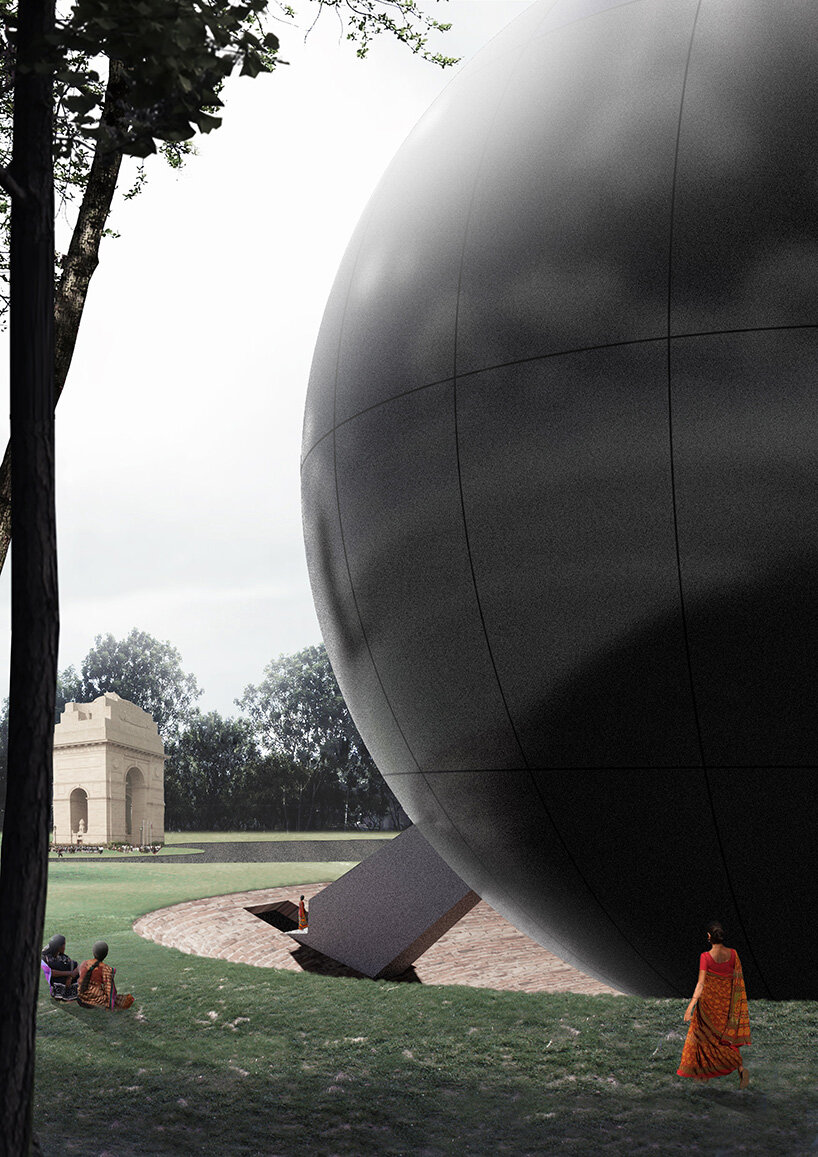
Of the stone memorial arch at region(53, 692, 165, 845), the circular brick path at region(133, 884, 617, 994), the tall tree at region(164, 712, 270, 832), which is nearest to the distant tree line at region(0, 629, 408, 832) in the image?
the tall tree at region(164, 712, 270, 832)

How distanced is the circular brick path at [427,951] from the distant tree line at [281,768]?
5471 cm

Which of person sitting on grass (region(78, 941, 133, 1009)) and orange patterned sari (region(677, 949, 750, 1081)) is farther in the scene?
person sitting on grass (region(78, 941, 133, 1009))

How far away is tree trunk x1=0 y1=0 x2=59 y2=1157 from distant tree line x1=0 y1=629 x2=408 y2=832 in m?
67.0

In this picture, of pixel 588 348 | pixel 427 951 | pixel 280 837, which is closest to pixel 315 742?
pixel 280 837

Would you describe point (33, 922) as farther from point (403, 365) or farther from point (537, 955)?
point (537, 955)

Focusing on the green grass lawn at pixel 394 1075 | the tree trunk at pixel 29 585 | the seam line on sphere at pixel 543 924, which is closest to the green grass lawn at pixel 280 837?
the green grass lawn at pixel 394 1075

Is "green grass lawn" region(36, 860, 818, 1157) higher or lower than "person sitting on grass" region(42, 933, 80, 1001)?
lower

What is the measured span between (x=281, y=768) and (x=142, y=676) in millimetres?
36073

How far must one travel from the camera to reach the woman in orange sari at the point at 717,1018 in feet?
24.7

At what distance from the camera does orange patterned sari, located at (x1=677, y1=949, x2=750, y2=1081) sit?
24.9 feet

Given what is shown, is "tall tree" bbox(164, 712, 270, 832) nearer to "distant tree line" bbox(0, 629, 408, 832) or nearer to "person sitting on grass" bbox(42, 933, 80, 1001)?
"distant tree line" bbox(0, 629, 408, 832)

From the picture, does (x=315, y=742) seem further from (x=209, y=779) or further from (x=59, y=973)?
(x=59, y=973)

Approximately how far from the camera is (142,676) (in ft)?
377

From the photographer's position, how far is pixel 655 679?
679 centimetres
